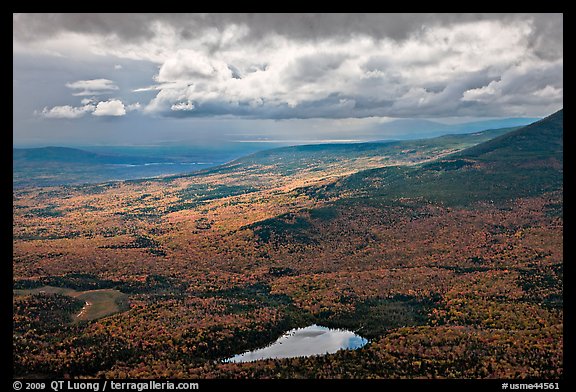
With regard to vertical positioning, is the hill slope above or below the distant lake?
above

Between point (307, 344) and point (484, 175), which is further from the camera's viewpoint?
point (484, 175)

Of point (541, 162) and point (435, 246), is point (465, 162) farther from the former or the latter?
point (435, 246)

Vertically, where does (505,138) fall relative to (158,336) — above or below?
above

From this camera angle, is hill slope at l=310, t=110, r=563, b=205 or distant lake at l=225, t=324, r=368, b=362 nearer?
distant lake at l=225, t=324, r=368, b=362

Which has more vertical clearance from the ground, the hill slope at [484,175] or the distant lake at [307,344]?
the hill slope at [484,175]

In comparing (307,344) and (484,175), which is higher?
(484,175)

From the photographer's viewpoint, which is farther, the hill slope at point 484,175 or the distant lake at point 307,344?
the hill slope at point 484,175
